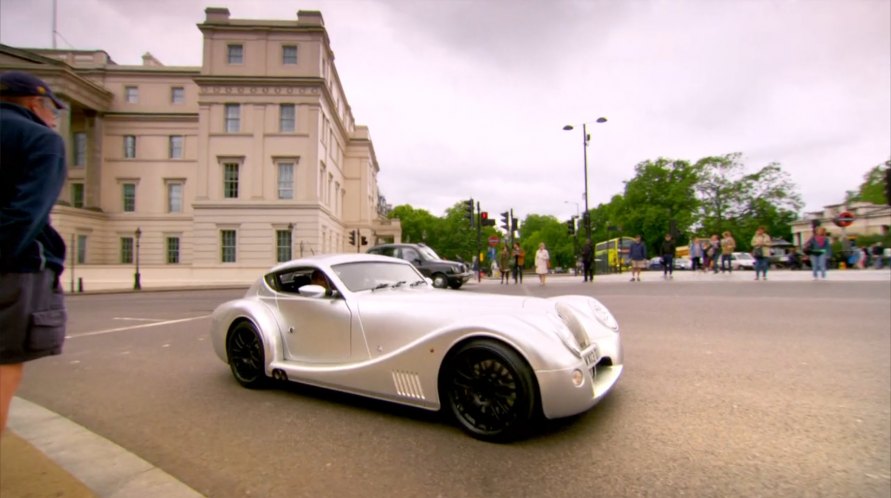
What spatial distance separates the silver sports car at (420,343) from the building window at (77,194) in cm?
4550

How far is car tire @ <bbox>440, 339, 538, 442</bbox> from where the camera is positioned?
2.60 m

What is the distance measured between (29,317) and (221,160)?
1363 inches

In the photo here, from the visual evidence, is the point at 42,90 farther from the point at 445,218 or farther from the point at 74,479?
the point at 445,218

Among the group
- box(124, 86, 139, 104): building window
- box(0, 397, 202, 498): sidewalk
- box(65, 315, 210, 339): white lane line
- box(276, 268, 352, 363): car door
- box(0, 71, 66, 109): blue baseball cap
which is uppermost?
box(124, 86, 139, 104): building window

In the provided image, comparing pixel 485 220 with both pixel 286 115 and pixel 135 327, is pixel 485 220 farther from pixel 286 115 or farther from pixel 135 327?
pixel 286 115

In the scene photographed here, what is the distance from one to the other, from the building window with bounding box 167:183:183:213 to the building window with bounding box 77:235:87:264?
21.2 feet

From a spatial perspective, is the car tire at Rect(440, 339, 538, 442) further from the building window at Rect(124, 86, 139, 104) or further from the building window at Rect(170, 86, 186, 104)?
the building window at Rect(124, 86, 139, 104)

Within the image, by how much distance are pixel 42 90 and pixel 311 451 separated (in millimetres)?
2388

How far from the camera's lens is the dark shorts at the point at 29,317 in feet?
6.14

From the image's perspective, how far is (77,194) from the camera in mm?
38625

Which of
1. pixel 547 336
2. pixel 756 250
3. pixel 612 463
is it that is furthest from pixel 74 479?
pixel 756 250

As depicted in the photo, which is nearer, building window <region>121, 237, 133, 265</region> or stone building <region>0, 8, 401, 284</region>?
stone building <region>0, 8, 401, 284</region>

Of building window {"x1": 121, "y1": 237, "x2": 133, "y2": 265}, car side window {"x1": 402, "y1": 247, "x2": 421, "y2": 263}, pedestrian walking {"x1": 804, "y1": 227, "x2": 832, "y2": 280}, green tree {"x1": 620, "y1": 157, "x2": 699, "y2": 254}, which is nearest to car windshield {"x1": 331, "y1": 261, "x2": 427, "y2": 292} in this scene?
car side window {"x1": 402, "y1": 247, "x2": 421, "y2": 263}

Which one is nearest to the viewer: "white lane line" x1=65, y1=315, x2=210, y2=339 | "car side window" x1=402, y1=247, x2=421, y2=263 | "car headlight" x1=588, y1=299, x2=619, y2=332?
"car headlight" x1=588, y1=299, x2=619, y2=332
